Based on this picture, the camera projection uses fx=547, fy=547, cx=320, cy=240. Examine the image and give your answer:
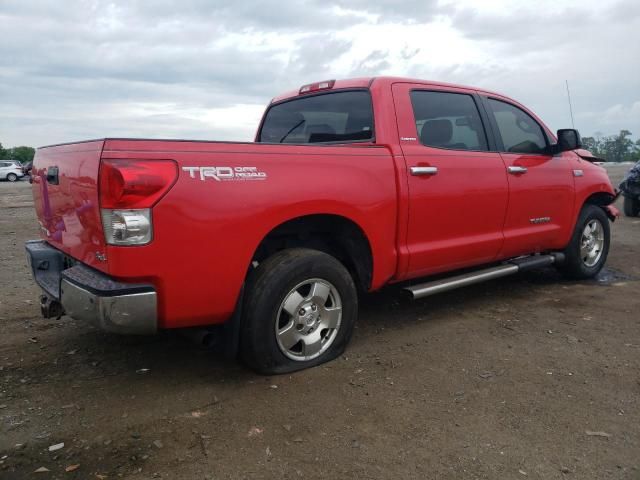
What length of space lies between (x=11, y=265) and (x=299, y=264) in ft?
15.8

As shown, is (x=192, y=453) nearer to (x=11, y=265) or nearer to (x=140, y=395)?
(x=140, y=395)

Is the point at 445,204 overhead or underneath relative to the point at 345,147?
underneath

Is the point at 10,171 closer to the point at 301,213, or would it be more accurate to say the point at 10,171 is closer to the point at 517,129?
the point at 517,129

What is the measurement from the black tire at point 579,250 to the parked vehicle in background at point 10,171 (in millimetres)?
37460

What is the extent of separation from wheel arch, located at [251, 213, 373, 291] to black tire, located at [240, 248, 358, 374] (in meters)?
0.17

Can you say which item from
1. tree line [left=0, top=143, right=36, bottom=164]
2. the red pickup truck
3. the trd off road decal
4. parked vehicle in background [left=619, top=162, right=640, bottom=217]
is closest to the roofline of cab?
the red pickup truck

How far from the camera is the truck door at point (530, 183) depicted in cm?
468

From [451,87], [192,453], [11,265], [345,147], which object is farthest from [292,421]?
[11,265]

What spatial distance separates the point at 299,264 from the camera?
3.20m

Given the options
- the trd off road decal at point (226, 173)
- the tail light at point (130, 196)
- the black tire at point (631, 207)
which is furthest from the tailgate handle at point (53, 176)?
the black tire at point (631, 207)

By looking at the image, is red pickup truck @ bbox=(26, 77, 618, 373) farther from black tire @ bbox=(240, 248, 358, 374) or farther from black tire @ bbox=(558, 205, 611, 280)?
black tire @ bbox=(558, 205, 611, 280)

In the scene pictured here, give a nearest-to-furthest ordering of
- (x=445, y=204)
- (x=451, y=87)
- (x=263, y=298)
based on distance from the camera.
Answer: (x=263, y=298) < (x=445, y=204) < (x=451, y=87)

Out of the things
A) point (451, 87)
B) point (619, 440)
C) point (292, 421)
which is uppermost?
point (451, 87)

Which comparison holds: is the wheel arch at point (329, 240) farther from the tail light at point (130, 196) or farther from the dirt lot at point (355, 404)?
the tail light at point (130, 196)
